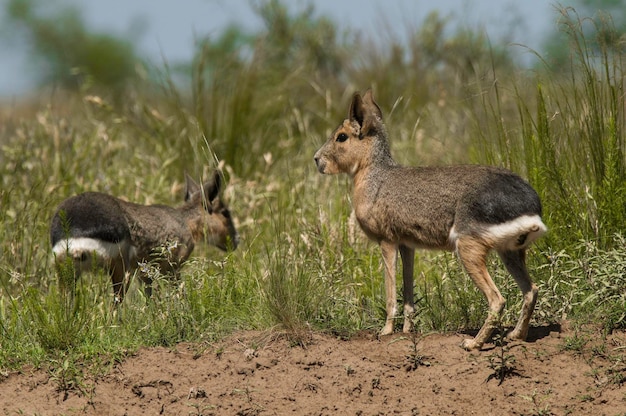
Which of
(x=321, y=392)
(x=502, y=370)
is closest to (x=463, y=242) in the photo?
(x=502, y=370)

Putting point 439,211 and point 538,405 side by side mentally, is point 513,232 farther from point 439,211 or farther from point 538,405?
point 538,405

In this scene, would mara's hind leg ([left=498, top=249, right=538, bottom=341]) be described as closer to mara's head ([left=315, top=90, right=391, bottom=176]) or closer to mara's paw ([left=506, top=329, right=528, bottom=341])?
mara's paw ([left=506, top=329, right=528, bottom=341])

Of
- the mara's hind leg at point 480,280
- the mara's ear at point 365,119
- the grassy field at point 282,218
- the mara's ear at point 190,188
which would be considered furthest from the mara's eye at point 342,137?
the mara's ear at point 190,188

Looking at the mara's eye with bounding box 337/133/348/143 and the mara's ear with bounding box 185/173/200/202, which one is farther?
the mara's ear with bounding box 185/173/200/202

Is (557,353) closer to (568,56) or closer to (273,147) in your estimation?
(568,56)

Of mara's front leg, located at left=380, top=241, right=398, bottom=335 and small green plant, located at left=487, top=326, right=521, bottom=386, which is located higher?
mara's front leg, located at left=380, top=241, right=398, bottom=335

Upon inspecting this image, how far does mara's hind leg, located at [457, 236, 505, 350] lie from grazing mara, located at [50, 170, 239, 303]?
1813mm

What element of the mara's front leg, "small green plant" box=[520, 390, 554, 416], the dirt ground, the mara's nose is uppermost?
the mara's nose

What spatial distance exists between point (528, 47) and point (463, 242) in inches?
64.0

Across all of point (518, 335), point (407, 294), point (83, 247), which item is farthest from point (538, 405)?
point (83, 247)

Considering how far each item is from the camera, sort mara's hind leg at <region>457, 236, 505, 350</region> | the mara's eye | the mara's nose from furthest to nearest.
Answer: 1. the mara's nose
2. the mara's eye
3. mara's hind leg at <region>457, 236, 505, 350</region>

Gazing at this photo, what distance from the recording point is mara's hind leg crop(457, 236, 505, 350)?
5.50 m

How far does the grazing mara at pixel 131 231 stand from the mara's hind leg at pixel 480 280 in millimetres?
1813

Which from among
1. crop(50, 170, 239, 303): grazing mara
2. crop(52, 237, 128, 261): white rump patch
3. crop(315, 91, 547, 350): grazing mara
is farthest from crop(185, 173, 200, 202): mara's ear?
crop(315, 91, 547, 350): grazing mara
